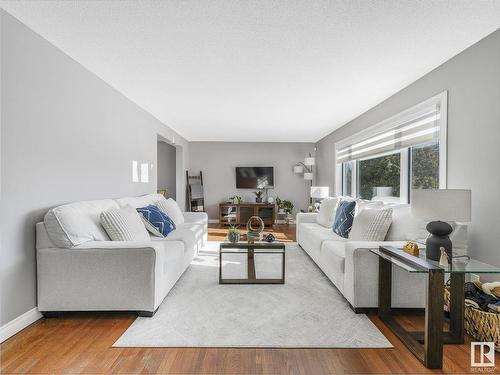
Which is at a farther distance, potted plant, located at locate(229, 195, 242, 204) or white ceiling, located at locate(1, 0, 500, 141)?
potted plant, located at locate(229, 195, 242, 204)

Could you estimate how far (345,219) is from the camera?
12.4 feet

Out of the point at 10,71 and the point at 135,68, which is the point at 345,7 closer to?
the point at 135,68

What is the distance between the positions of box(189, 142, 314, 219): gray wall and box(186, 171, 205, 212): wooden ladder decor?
0.18 m

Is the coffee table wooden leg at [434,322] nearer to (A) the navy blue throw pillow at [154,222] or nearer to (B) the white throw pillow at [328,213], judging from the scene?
(B) the white throw pillow at [328,213]

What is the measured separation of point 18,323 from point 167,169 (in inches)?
250

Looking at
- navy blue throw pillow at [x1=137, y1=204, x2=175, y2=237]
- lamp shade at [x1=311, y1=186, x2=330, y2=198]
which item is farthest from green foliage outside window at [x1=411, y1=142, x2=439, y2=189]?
navy blue throw pillow at [x1=137, y1=204, x2=175, y2=237]

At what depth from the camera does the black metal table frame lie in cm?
179

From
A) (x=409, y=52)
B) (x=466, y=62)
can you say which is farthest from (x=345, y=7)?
(x=466, y=62)

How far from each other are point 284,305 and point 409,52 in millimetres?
2555

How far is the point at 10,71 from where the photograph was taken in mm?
2148

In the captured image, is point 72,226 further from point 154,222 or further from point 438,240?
point 438,240

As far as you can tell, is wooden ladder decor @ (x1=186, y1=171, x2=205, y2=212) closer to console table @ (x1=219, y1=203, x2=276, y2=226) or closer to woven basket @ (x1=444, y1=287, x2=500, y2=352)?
console table @ (x1=219, y1=203, x2=276, y2=226)

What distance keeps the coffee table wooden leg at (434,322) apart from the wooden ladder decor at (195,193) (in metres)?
6.63

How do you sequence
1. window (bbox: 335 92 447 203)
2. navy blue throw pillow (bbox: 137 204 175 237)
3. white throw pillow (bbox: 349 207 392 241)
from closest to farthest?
white throw pillow (bbox: 349 207 392 241), window (bbox: 335 92 447 203), navy blue throw pillow (bbox: 137 204 175 237)
